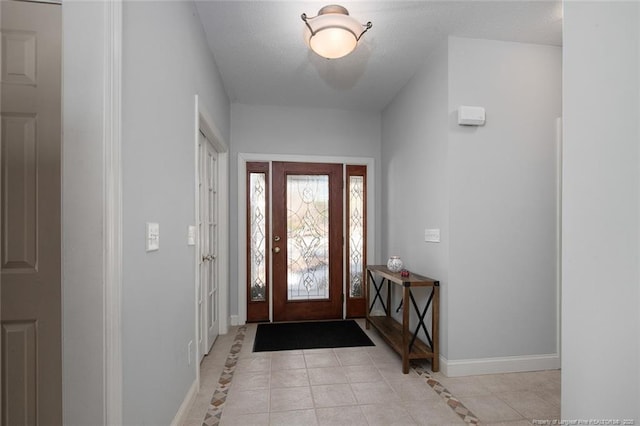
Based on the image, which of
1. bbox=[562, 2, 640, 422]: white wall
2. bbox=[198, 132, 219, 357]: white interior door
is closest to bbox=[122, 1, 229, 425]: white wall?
bbox=[198, 132, 219, 357]: white interior door

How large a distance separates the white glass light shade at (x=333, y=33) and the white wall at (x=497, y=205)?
3.01 feet

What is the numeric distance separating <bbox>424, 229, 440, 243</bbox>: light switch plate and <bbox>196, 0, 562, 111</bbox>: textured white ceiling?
149 centimetres

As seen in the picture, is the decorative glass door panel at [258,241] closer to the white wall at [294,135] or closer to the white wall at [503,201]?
the white wall at [294,135]

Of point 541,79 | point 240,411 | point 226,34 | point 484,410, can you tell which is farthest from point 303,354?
point 541,79

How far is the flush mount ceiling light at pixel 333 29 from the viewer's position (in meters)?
1.91

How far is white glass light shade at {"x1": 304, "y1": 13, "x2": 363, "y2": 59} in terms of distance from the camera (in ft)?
6.25

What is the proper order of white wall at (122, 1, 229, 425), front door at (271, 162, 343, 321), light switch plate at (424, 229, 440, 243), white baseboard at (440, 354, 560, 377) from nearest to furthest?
1. white wall at (122, 1, 229, 425)
2. white baseboard at (440, 354, 560, 377)
3. light switch plate at (424, 229, 440, 243)
4. front door at (271, 162, 343, 321)

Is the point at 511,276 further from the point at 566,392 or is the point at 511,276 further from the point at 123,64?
the point at 123,64

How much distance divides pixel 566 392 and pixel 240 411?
171 centimetres

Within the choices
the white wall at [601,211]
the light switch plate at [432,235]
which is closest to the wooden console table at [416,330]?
the light switch plate at [432,235]

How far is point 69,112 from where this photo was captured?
3.45 feet

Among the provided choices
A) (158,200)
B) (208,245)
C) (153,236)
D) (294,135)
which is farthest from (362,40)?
(208,245)

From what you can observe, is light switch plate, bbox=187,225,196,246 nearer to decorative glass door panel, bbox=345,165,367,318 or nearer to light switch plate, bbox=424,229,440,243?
light switch plate, bbox=424,229,440,243

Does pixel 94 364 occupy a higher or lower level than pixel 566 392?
higher
